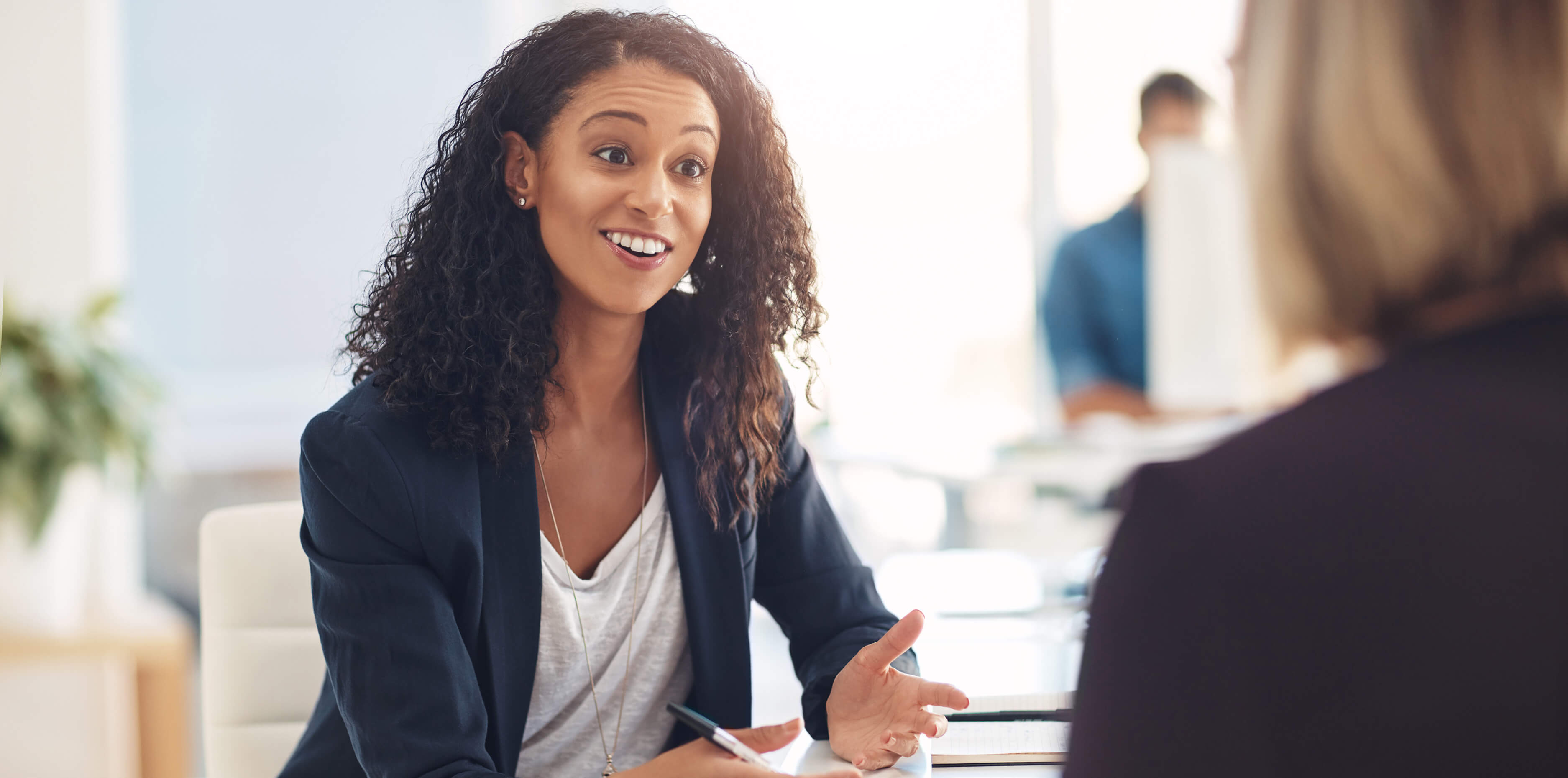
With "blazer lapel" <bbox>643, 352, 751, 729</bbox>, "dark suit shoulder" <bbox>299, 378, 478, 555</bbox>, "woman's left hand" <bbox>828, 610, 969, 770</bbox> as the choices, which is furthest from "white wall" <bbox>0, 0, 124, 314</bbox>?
"woman's left hand" <bbox>828, 610, 969, 770</bbox>

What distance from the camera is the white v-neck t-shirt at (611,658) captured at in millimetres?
1291

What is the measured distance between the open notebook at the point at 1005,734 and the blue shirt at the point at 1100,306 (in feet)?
7.30

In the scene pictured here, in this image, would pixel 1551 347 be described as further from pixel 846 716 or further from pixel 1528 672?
pixel 846 716

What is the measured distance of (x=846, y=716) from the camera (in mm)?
1178

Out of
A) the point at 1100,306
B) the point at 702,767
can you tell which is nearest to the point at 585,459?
the point at 702,767

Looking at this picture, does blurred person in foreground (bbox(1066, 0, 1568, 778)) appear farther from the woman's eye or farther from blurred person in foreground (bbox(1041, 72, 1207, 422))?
blurred person in foreground (bbox(1041, 72, 1207, 422))

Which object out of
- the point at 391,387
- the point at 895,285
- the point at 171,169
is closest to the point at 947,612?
the point at 895,285

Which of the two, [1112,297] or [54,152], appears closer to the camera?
[54,152]

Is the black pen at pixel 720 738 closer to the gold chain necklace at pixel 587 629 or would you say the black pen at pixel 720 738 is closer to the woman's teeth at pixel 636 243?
the gold chain necklace at pixel 587 629

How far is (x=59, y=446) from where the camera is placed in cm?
291

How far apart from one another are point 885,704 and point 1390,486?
0.73 meters

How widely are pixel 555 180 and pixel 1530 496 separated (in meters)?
1.08

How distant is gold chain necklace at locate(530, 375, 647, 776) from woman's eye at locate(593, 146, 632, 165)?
332 millimetres

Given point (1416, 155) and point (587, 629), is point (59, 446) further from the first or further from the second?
point (1416, 155)
